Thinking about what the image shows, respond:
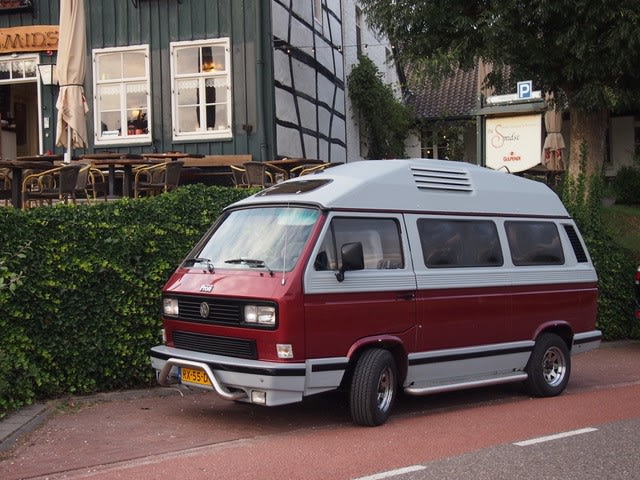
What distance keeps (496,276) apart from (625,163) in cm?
2115

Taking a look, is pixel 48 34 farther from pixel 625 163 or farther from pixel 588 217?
pixel 625 163

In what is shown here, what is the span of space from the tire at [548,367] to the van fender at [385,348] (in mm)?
1993

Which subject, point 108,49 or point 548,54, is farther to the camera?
point 108,49

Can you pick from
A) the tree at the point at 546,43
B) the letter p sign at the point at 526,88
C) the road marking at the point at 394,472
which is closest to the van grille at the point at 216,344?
the road marking at the point at 394,472

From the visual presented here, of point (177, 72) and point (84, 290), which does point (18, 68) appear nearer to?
point (177, 72)

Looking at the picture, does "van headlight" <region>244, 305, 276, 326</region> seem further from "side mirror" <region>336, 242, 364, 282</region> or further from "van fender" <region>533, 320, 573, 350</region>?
"van fender" <region>533, 320, 573, 350</region>

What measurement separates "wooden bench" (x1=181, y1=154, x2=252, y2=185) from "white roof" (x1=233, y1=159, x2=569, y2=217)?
25.0 ft

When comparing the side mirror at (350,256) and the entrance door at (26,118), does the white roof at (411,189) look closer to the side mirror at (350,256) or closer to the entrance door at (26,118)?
the side mirror at (350,256)

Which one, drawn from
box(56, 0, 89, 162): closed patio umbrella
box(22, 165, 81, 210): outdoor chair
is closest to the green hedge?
box(22, 165, 81, 210): outdoor chair

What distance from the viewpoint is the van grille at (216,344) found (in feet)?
23.0

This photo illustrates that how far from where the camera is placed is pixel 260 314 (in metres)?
6.93

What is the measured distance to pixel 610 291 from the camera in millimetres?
13203

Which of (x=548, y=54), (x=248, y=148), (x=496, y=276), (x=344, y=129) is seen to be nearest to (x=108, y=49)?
(x=248, y=148)

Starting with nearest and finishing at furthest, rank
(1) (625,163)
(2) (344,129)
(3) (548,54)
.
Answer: (3) (548,54) → (2) (344,129) → (1) (625,163)
